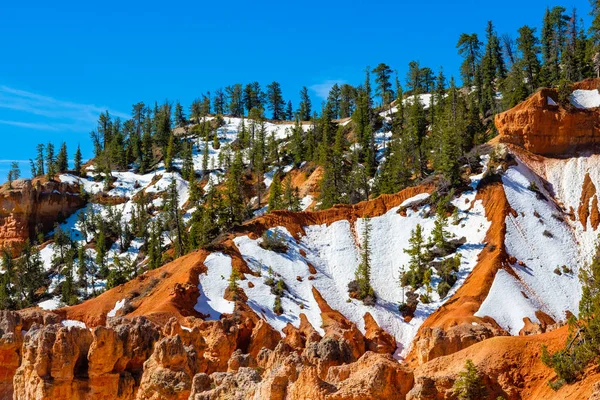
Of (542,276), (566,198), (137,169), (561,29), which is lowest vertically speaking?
(542,276)

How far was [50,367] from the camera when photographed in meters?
29.3

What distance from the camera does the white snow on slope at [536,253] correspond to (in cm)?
5747

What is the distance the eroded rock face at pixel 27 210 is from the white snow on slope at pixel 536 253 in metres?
81.1

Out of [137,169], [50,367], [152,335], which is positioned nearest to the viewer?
[50,367]

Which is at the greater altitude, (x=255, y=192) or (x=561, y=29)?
(x=561, y=29)

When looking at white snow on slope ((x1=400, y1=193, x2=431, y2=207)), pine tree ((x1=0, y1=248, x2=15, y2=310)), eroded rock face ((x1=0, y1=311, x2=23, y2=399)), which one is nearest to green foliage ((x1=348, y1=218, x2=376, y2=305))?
white snow on slope ((x1=400, y1=193, x2=431, y2=207))

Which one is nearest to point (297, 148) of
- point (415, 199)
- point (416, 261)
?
point (415, 199)

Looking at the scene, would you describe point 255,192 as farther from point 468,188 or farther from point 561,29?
point 561,29

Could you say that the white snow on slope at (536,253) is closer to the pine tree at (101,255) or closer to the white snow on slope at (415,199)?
the white snow on slope at (415,199)

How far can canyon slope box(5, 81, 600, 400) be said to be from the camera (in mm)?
21578

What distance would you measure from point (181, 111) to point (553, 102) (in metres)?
104

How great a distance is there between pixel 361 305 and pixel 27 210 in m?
74.6

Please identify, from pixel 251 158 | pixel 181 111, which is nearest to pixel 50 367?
pixel 251 158

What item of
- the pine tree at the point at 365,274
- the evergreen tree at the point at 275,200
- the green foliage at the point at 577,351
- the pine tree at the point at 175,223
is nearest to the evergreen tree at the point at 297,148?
the evergreen tree at the point at 275,200
